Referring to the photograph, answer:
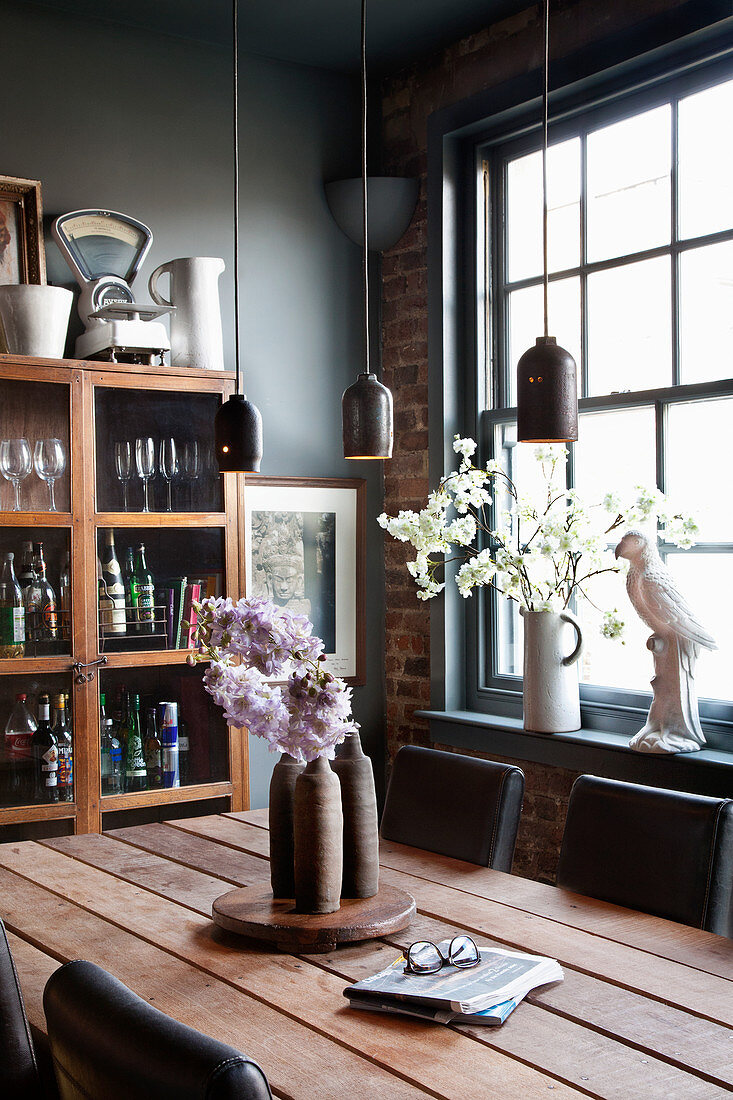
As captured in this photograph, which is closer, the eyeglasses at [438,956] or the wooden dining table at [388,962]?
A: the wooden dining table at [388,962]

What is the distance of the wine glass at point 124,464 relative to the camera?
3.53m

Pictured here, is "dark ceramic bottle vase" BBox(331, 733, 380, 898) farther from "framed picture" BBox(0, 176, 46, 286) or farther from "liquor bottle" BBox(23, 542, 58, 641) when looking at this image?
"framed picture" BBox(0, 176, 46, 286)

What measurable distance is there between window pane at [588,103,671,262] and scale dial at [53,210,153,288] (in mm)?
1474

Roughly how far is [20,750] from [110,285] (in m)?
1.49

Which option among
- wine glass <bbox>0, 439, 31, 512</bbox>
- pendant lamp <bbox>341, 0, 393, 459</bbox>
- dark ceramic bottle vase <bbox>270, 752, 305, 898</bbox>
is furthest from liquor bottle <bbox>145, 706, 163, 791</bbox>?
pendant lamp <bbox>341, 0, 393, 459</bbox>

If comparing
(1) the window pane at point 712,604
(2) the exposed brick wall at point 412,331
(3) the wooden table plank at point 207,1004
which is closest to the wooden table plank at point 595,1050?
(3) the wooden table plank at point 207,1004

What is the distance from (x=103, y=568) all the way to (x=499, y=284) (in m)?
1.69

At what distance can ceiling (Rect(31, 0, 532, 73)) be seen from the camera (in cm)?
362

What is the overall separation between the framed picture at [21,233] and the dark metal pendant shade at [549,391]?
2.07m

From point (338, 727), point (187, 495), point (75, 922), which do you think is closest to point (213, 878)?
point (75, 922)

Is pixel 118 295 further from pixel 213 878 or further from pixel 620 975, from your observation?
pixel 620 975

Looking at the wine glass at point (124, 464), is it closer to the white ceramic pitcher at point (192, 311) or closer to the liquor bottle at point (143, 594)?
the liquor bottle at point (143, 594)

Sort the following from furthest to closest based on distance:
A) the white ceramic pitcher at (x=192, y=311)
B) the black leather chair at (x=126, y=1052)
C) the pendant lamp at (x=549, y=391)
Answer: the white ceramic pitcher at (x=192, y=311) < the pendant lamp at (x=549, y=391) < the black leather chair at (x=126, y=1052)

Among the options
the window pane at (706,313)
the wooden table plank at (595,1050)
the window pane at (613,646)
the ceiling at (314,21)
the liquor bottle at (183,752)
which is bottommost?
the liquor bottle at (183,752)
